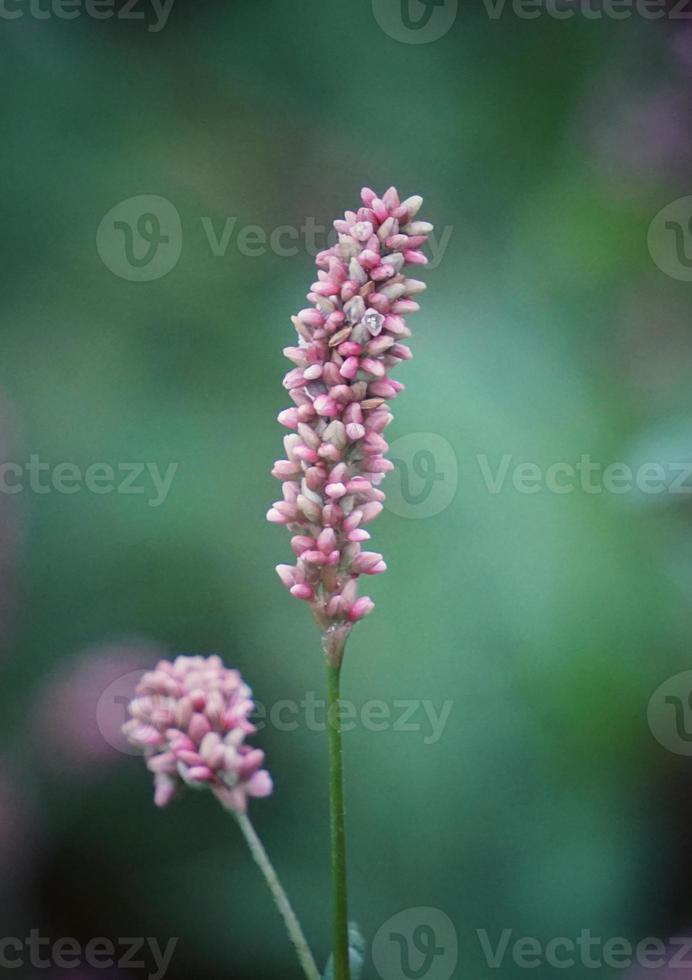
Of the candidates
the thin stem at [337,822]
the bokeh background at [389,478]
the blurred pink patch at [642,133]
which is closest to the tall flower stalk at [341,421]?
the thin stem at [337,822]

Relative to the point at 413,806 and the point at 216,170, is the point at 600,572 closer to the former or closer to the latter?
the point at 413,806

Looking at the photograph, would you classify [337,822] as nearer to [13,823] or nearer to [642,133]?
[13,823]

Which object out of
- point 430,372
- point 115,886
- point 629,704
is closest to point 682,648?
point 629,704

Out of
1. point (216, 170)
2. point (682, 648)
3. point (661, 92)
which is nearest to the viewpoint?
point (682, 648)

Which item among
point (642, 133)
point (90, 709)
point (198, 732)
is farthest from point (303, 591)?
point (642, 133)

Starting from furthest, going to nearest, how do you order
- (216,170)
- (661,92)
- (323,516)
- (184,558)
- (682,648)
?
1. (216,170)
2. (661,92)
3. (184,558)
4. (682,648)
5. (323,516)

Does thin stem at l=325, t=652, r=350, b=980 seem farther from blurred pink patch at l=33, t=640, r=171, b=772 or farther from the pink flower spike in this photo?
blurred pink patch at l=33, t=640, r=171, b=772

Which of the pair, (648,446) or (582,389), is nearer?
(648,446)
